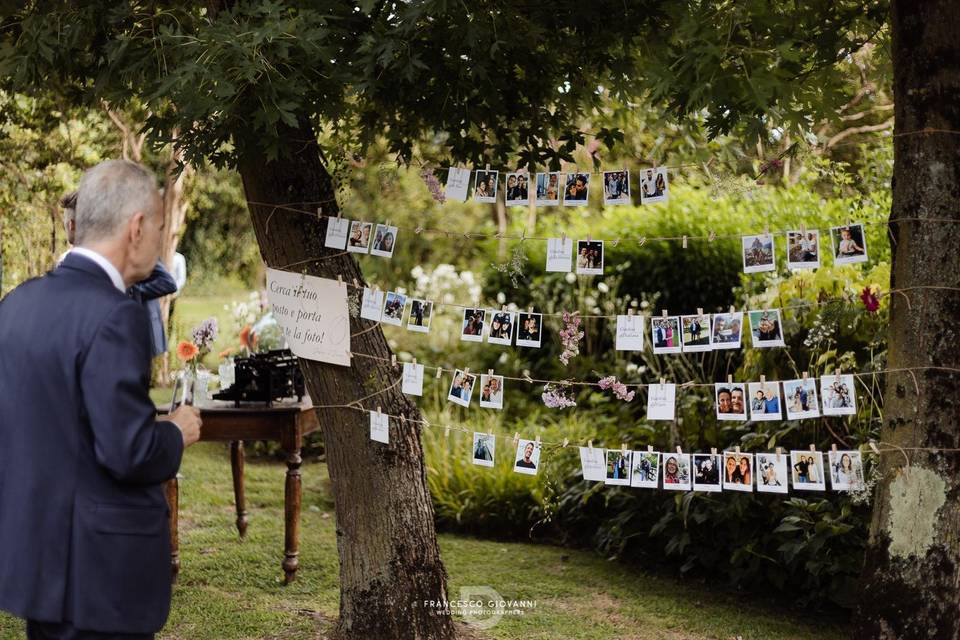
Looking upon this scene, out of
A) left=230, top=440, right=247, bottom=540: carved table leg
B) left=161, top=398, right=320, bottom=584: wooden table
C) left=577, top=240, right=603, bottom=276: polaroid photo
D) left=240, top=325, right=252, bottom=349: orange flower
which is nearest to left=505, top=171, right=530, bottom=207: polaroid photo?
left=577, top=240, right=603, bottom=276: polaroid photo

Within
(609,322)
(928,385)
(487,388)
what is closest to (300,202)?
(487,388)

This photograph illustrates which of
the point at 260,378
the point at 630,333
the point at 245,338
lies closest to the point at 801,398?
the point at 630,333

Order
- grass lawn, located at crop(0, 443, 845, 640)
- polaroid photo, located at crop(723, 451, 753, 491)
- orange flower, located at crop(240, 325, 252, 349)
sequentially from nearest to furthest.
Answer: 1. polaroid photo, located at crop(723, 451, 753, 491)
2. grass lawn, located at crop(0, 443, 845, 640)
3. orange flower, located at crop(240, 325, 252, 349)

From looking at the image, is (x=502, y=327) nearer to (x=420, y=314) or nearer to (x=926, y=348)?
(x=420, y=314)

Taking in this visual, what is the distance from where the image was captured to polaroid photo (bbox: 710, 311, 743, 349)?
12.4ft

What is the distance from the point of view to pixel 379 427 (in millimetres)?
4246

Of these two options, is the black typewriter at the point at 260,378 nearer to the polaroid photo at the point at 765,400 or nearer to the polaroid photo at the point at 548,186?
the polaroid photo at the point at 548,186

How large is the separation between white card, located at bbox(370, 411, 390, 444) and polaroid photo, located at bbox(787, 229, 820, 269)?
1.76 meters

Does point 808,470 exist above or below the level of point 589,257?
below

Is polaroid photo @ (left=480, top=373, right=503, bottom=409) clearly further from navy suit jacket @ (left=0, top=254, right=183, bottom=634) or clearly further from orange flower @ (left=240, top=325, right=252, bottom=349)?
orange flower @ (left=240, top=325, right=252, bottom=349)

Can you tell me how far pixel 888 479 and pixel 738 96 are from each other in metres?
1.49

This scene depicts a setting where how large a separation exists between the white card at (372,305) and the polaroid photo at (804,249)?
1.66m

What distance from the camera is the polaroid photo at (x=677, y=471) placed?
4051 millimetres

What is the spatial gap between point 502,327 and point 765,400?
1.07 m
